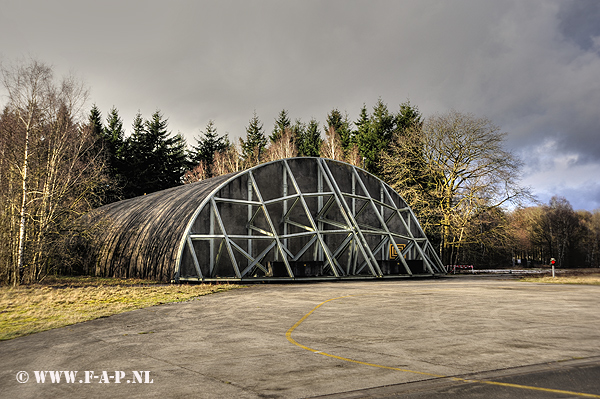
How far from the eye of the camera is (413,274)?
28.7 meters

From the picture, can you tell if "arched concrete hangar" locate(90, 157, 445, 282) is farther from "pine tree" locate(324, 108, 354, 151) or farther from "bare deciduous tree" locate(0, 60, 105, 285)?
"pine tree" locate(324, 108, 354, 151)

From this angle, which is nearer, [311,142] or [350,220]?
[350,220]

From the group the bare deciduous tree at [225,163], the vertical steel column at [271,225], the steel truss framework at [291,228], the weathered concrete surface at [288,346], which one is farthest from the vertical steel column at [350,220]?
the bare deciduous tree at [225,163]

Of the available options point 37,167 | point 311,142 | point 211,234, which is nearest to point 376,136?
point 311,142

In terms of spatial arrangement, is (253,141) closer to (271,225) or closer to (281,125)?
(281,125)

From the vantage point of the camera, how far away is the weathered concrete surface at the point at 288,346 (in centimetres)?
522

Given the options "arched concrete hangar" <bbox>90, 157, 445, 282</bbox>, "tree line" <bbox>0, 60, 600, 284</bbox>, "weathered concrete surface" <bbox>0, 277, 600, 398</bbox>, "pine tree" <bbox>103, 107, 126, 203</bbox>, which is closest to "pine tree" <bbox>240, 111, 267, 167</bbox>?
A: "tree line" <bbox>0, 60, 600, 284</bbox>

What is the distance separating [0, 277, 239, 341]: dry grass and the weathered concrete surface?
29.7 inches

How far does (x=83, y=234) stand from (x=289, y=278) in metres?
11.1

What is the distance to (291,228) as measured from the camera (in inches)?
1086

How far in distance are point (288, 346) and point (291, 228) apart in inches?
801

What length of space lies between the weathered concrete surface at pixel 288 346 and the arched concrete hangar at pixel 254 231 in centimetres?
1035

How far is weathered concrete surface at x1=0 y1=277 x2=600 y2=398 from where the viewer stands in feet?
17.1

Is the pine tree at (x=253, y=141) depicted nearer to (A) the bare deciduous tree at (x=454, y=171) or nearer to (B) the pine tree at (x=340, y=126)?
(B) the pine tree at (x=340, y=126)
